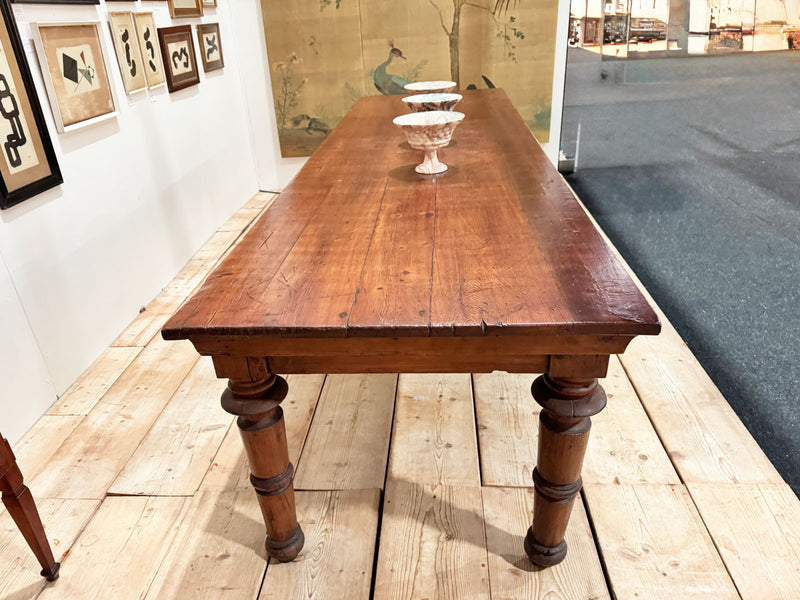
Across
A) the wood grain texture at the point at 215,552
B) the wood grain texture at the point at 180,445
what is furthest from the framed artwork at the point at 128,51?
the wood grain texture at the point at 215,552

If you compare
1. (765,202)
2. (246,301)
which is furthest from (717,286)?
(246,301)

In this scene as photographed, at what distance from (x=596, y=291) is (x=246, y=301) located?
679 mm

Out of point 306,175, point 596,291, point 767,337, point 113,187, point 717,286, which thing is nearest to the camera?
point 596,291

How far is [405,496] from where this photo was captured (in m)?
1.61

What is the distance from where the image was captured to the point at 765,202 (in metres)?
2.04

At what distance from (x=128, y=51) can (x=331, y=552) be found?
7.84 feet

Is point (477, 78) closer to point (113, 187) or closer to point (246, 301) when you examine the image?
point (113, 187)

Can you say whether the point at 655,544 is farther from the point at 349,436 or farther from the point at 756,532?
the point at 349,436

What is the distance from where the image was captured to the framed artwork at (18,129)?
1.88 m

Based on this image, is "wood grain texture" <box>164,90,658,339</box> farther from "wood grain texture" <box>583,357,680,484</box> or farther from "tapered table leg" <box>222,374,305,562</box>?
"wood grain texture" <box>583,357,680,484</box>

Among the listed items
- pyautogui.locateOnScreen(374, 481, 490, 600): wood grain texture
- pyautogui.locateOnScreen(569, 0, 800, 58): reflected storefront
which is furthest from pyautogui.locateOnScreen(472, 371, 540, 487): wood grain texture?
pyautogui.locateOnScreen(569, 0, 800, 58): reflected storefront

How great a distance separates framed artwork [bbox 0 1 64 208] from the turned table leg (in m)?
1.81

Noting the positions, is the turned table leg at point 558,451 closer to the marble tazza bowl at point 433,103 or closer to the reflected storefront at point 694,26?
the reflected storefront at point 694,26

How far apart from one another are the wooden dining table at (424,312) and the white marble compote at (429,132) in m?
0.28
